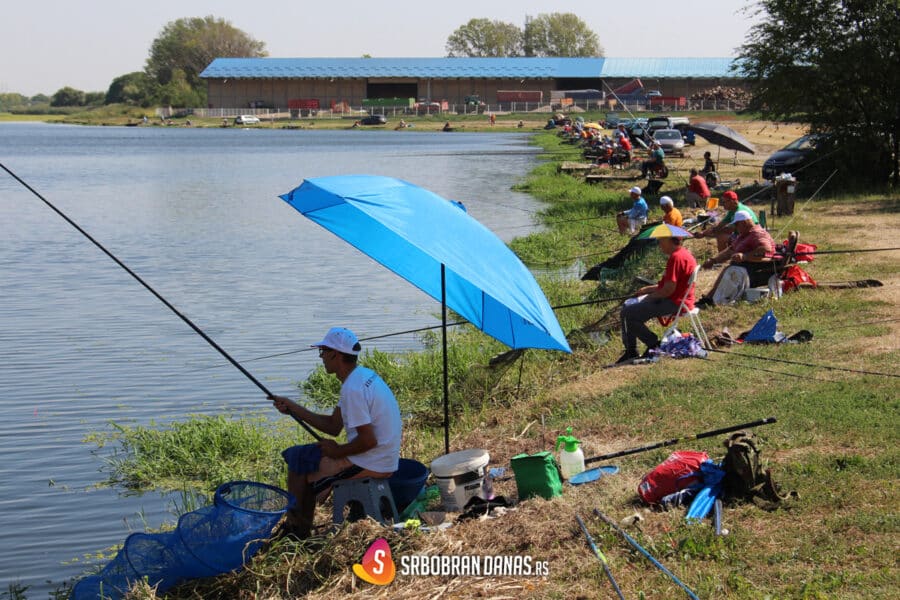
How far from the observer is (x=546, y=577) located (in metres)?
5.81

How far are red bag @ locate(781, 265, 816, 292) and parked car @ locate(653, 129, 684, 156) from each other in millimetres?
28377

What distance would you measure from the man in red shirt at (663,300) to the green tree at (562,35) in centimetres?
15069

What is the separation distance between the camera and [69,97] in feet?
563

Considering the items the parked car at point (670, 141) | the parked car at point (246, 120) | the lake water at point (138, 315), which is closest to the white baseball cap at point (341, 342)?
the lake water at point (138, 315)

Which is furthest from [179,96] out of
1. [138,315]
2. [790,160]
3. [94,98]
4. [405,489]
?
[405,489]

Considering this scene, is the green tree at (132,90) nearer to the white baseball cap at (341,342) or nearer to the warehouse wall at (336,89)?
the warehouse wall at (336,89)

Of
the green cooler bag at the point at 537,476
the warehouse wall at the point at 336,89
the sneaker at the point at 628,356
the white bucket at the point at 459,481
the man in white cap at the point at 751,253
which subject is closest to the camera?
the green cooler bag at the point at 537,476

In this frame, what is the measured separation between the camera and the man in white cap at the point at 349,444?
6.66 metres

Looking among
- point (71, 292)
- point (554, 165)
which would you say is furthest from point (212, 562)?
point (554, 165)

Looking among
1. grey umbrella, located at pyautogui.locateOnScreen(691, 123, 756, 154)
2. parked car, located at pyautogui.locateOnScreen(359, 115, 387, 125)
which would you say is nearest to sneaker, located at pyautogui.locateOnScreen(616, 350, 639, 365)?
grey umbrella, located at pyautogui.locateOnScreen(691, 123, 756, 154)

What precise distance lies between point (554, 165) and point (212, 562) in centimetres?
3717

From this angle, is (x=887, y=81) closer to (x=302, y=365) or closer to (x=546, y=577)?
(x=302, y=365)

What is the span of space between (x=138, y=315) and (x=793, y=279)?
9.50m

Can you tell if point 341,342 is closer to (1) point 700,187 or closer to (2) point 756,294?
(2) point 756,294
